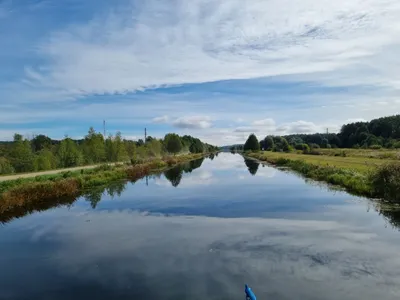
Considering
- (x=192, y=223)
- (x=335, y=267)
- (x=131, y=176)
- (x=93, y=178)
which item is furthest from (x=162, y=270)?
(x=131, y=176)

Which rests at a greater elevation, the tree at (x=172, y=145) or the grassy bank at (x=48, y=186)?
the tree at (x=172, y=145)

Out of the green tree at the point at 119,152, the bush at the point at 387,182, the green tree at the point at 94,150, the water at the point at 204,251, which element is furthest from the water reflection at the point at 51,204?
the green tree at the point at 119,152

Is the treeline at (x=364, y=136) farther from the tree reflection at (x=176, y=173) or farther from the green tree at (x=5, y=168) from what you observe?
the green tree at (x=5, y=168)

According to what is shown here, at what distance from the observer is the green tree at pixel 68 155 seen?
1770 inches

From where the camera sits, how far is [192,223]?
15.7 m

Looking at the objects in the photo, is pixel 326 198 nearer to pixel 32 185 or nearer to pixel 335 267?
pixel 335 267

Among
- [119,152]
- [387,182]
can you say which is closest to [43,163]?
[119,152]

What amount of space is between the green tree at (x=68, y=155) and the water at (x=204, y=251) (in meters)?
25.6

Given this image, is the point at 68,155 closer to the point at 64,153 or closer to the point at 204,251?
the point at 64,153

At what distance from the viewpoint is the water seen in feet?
28.3

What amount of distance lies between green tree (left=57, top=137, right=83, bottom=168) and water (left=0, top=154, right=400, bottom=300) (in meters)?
25.6

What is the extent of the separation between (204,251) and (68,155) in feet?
125

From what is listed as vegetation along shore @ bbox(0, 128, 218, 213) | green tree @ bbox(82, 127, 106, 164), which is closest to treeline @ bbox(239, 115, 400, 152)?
vegetation along shore @ bbox(0, 128, 218, 213)

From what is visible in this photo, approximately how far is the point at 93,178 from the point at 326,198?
2003cm
